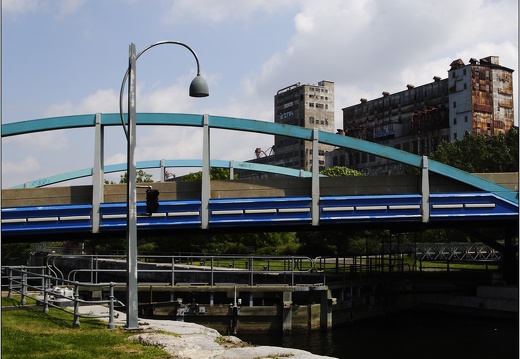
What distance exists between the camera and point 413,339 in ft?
108

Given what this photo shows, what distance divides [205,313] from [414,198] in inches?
450

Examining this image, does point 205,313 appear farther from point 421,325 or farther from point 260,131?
point 421,325

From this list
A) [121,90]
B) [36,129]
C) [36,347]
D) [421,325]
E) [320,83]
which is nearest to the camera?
[36,347]

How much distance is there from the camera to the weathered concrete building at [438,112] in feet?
404

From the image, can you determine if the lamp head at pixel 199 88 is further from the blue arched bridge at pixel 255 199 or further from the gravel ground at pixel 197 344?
the blue arched bridge at pixel 255 199

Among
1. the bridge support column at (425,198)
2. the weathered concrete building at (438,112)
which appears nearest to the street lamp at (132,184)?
the bridge support column at (425,198)

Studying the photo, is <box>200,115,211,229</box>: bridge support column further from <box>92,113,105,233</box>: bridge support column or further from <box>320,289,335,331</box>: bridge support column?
<box>320,289,335,331</box>: bridge support column

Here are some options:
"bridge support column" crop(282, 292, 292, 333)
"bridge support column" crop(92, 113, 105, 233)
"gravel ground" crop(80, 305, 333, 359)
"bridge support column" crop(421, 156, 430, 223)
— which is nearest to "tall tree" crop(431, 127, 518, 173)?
"bridge support column" crop(421, 156, 430, 223)

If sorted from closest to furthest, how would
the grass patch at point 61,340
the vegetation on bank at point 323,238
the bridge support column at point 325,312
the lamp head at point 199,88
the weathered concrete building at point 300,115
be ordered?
the grass patch at point 61,340 → the lamp head at point 199,88 → the bridge support column at point 325,312 → the vegetation on bank at point 323,238 → the weathered concrete building at point 300,115

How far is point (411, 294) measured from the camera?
44000 mm

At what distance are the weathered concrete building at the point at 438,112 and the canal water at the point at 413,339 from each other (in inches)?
3510

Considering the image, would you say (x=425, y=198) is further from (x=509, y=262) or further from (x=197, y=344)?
(x=197, y=344)

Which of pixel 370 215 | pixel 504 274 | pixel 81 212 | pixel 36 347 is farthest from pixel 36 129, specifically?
pixel 504 274

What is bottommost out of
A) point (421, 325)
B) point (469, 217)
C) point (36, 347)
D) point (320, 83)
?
point (421, 325)
